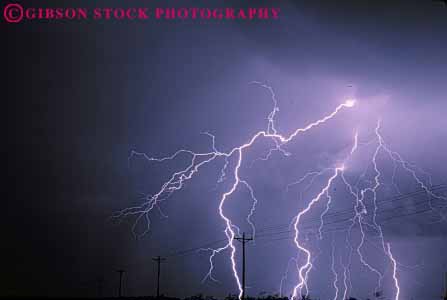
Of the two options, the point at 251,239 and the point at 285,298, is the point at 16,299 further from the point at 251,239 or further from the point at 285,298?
the point at 285,298

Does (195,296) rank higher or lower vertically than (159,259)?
lower

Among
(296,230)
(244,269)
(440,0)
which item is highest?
(440,0)

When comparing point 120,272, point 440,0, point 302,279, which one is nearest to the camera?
point 440,0

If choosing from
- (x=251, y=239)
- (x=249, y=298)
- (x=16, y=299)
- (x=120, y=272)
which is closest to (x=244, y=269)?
(x=251, y=239)

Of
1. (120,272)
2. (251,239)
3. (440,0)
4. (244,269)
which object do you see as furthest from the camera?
(120,272)

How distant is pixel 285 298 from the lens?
1594 inches

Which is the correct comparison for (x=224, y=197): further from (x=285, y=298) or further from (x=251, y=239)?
(x=285, y=298)

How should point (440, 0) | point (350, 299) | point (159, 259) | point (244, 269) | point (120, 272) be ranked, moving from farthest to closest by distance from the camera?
point (120, 272) → point (159, 259) → point (350, 299) → point (244, 269) → point (440, 0)

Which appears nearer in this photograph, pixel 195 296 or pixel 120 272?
pixel 195 296

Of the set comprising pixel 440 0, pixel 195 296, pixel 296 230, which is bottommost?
pixel 195 296

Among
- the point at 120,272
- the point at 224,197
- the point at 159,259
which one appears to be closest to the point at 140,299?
the point at 159,259

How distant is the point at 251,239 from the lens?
30906 mm

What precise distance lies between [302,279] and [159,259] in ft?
69.4

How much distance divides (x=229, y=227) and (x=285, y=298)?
1578 centimetres
